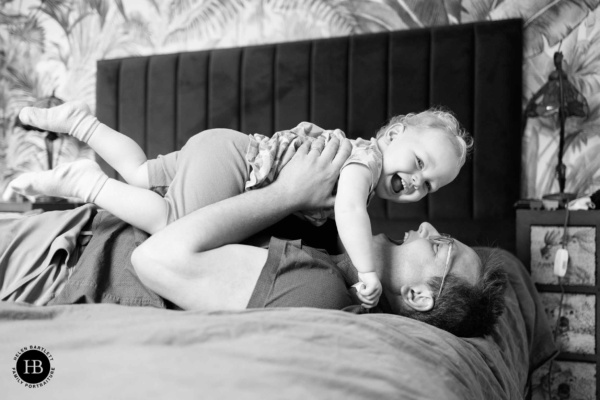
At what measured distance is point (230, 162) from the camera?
1338 millimetres

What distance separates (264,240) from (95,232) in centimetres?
41

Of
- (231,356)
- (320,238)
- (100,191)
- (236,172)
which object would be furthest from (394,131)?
(231,356)

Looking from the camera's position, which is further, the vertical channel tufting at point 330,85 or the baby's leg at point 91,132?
the vertical channel tufting at point 330,85

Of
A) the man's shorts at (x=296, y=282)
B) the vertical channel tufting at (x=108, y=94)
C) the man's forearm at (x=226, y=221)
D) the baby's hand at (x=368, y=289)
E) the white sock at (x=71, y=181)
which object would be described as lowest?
the baby's hand at (x=368, y=289)

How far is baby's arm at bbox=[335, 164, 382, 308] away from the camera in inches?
43.2

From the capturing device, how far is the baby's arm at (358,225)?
1097mm

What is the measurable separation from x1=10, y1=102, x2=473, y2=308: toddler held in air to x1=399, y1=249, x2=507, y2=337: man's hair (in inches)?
6.4

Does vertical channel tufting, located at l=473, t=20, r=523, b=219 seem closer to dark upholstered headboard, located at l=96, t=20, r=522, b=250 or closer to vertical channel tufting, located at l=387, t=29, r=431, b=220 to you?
dark upholstered headboard, located at l=96, t=20, r=522, b=250

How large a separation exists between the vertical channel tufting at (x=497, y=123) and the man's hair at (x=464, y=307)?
137cm

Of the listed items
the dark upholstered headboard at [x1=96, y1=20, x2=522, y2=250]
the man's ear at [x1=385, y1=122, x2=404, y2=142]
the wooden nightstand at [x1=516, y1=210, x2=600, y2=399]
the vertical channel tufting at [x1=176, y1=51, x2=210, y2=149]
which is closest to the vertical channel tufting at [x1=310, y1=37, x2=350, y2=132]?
the dark upholstered headboard at [x1=96, y1=20, x2=522, y2=250]

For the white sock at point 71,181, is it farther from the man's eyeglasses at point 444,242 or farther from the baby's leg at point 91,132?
the man's eyeglasses at point 444,242

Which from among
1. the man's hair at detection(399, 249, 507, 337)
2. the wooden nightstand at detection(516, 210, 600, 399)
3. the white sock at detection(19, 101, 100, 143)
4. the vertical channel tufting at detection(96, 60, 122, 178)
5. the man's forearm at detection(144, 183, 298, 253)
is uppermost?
the vertical channel tufting at detection(96, 60, 122, 178)

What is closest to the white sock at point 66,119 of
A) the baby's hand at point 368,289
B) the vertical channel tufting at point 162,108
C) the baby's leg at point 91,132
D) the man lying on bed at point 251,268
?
the baby's leg at point 91,132

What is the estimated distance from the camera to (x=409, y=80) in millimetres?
2648
